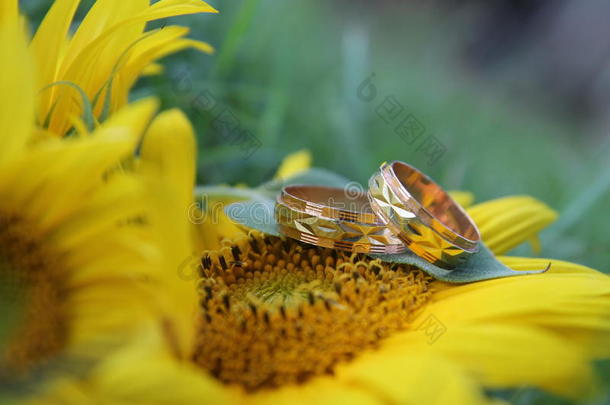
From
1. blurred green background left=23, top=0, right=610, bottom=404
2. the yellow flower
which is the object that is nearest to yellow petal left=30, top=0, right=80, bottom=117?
the yellow flower

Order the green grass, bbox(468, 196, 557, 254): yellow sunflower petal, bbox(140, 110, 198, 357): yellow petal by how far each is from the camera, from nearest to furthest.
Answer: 1. bbox(140, 110, 198, 357): yellow petal
2. bbox(468, 196, 557, 254): yellow sunflower petal
3. the green grass

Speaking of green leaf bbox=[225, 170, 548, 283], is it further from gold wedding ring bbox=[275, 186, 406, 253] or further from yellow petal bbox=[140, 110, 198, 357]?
yellow petal bbox=[140, 110, 198, 357]

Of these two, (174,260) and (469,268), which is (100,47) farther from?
(469,268)

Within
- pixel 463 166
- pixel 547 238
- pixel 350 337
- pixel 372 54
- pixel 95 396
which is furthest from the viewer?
pixel 372 54

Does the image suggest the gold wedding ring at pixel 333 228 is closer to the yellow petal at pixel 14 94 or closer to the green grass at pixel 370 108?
the yellow petal at pixel 14 94

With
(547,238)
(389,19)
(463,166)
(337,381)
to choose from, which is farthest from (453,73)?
(337,381)

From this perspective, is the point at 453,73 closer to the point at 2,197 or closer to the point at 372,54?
the point at 372,54

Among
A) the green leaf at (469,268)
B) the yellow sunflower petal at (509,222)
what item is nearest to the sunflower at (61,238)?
the green leaf at (469,268)
